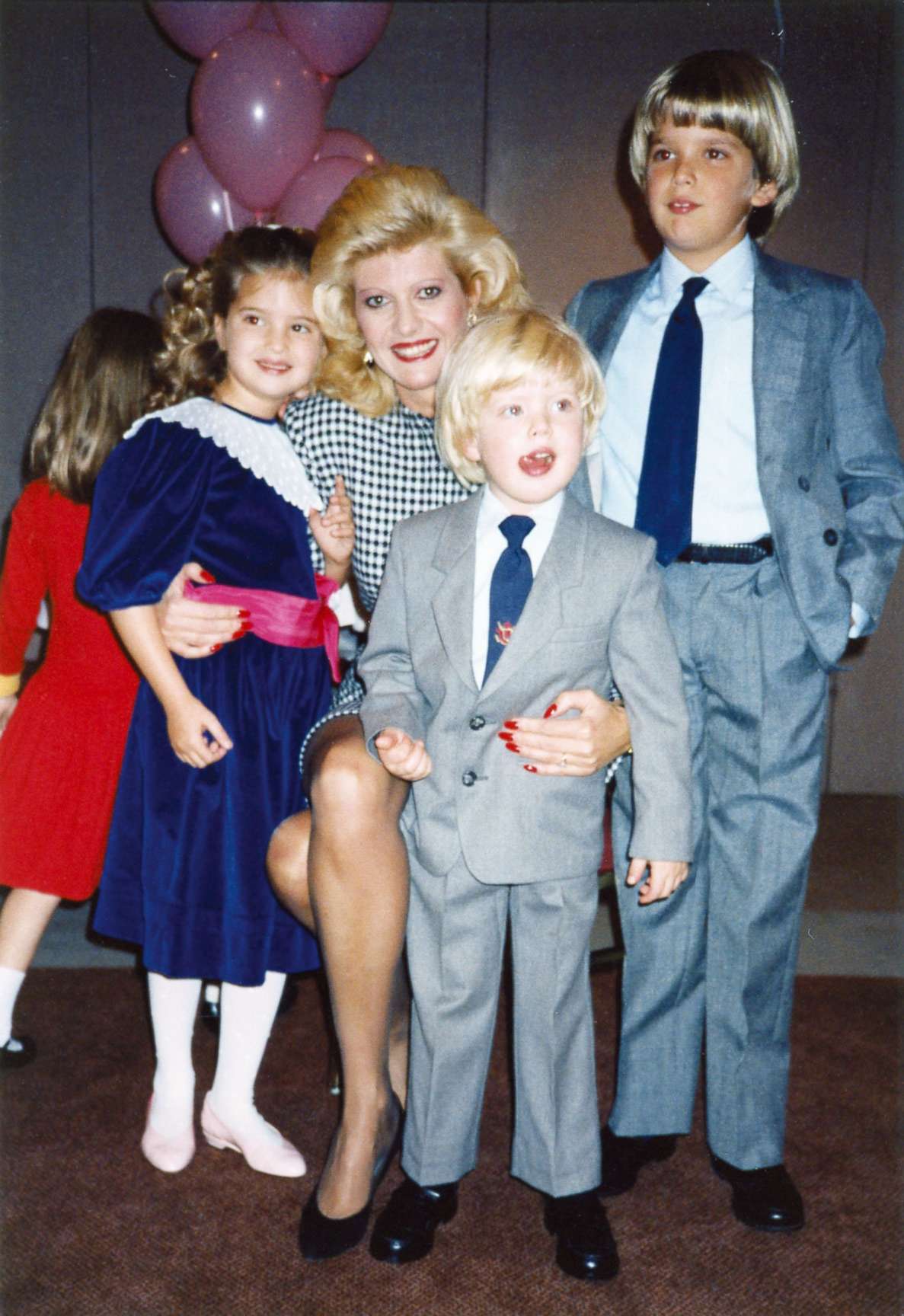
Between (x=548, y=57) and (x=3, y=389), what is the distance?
239cm

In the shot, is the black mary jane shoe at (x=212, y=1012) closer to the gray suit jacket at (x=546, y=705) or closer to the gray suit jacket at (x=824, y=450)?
the gray suit jacket at (x=546, y=705)

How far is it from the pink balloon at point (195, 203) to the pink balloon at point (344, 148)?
31 cm

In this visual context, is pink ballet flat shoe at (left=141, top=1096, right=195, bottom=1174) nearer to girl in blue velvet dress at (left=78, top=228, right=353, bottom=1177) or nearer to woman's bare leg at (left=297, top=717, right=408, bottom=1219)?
girl in blue velvet dress at (left=78, top=228, right=353, bottom=1177)

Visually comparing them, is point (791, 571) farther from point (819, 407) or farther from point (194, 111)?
point (194, 111)

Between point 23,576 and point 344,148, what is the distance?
1.85 metres

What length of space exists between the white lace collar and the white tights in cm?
84

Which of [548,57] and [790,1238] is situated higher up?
[548,57]

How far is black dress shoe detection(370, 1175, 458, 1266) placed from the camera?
162 cm

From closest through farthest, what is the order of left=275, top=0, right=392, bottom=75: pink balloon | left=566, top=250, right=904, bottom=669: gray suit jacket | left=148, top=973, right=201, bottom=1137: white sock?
1. left=566, top=250, right=904, bottom=669: gray suit jacket
2. left=148, top=973, right=201, bottom=1137: white sock
3. left=275, top=0, right=392, bottom=75: pink balloon

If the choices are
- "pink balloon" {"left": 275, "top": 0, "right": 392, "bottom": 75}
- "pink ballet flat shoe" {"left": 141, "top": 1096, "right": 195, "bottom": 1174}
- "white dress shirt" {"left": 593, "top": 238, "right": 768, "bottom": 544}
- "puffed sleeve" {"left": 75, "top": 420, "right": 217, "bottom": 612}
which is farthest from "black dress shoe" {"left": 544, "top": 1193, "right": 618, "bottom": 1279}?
A: "pink balloon" {"left": 275, "top": 0, "right": 392, "bottom": 75}

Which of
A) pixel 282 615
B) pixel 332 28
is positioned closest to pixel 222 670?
→ pixel 282 615

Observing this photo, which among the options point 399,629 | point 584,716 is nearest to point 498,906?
point 584,716

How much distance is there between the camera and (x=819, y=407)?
1.73 m

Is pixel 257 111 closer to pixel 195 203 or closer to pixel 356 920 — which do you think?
pixel 195 203
